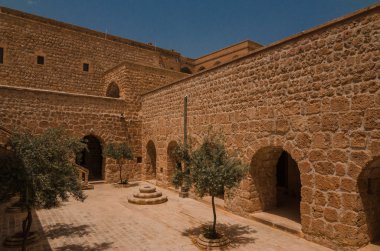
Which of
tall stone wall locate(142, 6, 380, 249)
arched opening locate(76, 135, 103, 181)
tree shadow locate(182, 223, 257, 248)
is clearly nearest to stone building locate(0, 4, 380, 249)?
tall stone wall locate(142, 6, 380, 249)

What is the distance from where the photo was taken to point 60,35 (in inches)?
728

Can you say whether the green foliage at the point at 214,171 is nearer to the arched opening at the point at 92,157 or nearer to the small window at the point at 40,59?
the arched opening at the point at 92,157

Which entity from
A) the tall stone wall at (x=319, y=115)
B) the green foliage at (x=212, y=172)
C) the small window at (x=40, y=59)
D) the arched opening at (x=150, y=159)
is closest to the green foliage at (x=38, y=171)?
the green foliage at (x=212, y=172)

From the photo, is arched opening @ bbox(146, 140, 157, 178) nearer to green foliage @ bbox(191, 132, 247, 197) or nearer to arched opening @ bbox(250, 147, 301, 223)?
arched opening @ bbox(250, 147, 301, 223)

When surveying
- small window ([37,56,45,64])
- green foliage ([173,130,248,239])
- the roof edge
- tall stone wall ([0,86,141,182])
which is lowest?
green foliage ([173,130,248,239])

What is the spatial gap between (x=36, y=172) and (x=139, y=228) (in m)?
3.32

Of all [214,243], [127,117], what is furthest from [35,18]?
[214,243]

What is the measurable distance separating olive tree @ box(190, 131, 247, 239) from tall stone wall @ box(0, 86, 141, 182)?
30.8ft

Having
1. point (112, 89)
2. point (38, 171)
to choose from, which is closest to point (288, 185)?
point (38, 171)

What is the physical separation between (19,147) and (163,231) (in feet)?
13.6

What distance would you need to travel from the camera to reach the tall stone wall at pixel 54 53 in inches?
659

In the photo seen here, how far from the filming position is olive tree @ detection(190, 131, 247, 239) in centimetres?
637

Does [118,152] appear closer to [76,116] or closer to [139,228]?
[76,116]

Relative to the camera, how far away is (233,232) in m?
7.41
